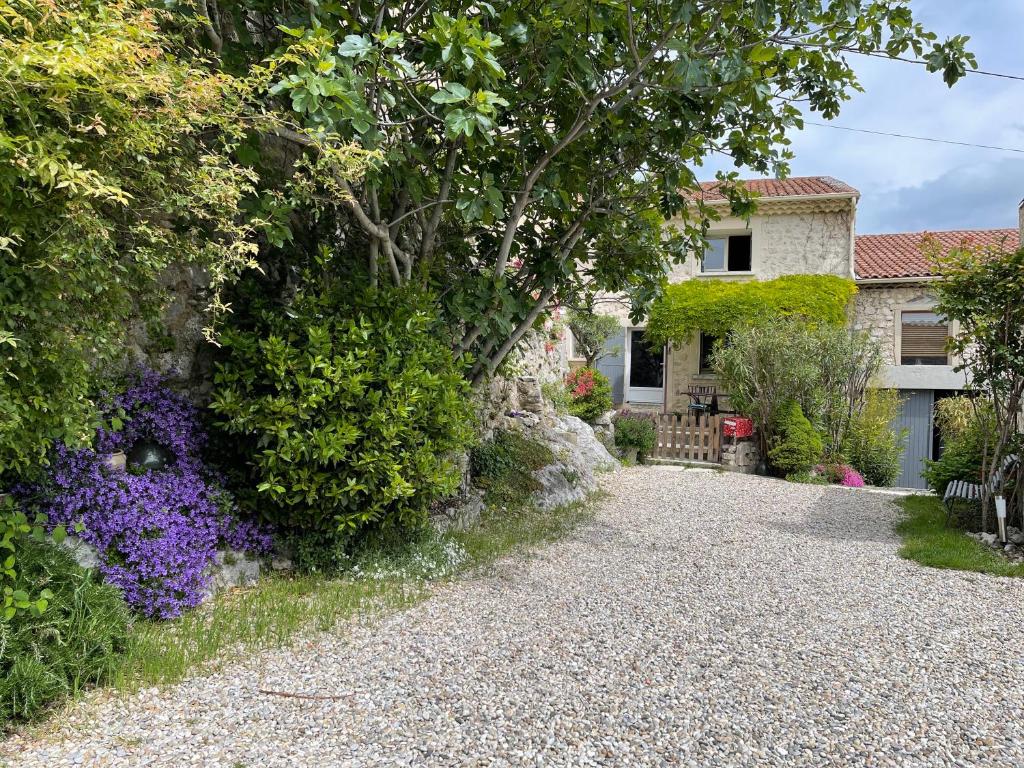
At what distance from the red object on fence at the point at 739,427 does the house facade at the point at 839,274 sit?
264 centimetres

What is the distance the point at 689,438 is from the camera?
12.6 meters

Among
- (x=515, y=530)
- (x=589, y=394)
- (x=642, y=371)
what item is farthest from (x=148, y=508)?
(x=642, y=371)

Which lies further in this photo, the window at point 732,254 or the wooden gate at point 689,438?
the window at point 732,254

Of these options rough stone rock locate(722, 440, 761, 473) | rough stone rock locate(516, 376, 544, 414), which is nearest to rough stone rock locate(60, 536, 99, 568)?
rough stone rock locate(516, 376, 544, 414)

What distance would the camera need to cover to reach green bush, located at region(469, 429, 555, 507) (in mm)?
6789

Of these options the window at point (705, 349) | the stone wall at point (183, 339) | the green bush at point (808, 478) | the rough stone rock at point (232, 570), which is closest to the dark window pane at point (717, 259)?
the window at point (705, 349)

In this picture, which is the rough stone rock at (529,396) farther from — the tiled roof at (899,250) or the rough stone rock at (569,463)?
the tiled roof at (899,250)

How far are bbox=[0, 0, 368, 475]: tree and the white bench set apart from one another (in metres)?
6.46

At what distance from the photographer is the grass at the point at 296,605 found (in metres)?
3.03

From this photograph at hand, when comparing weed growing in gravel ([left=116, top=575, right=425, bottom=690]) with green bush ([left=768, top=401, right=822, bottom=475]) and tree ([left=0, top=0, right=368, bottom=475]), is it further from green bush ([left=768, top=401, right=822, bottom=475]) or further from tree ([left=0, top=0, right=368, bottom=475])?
green bush ([left=768, top=401, right=822, bottom=475])

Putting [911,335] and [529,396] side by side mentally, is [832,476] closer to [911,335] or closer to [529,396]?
[529,396]

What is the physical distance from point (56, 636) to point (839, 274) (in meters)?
16.1

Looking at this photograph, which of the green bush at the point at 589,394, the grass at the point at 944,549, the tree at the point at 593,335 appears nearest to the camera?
the grass at the point at 944,549

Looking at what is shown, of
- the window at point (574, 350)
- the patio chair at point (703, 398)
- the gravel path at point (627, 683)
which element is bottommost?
the gravel path at point (627, 683)
